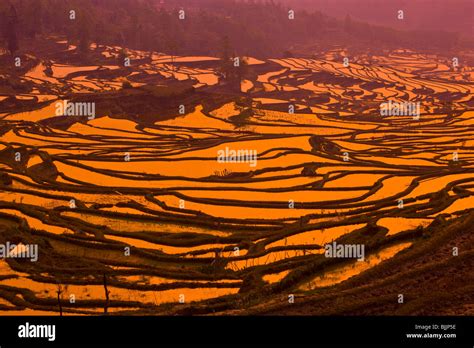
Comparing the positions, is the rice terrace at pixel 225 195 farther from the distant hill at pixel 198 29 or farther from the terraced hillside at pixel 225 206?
the distant hill at pixel 198 29

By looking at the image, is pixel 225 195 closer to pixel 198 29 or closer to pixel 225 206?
pixel 225 206

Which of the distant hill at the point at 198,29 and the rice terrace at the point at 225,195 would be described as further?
the distant hill at the point at 198,29

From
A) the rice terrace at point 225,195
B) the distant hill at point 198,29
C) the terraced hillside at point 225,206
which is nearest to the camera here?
the terraced hillside at point 225,206

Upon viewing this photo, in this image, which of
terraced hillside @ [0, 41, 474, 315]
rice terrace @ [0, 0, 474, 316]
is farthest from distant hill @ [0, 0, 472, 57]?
terraced hillside @ [0, 41, 474, 315]

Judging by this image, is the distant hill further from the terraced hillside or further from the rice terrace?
the terraced hillside

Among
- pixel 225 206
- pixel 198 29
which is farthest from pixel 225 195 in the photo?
pixel 198 29

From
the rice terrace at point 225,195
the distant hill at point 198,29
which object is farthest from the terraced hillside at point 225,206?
the distant hill at point 198,29

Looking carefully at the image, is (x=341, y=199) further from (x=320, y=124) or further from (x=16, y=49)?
(x=16, y=49)

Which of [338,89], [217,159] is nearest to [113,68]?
[338,89]
